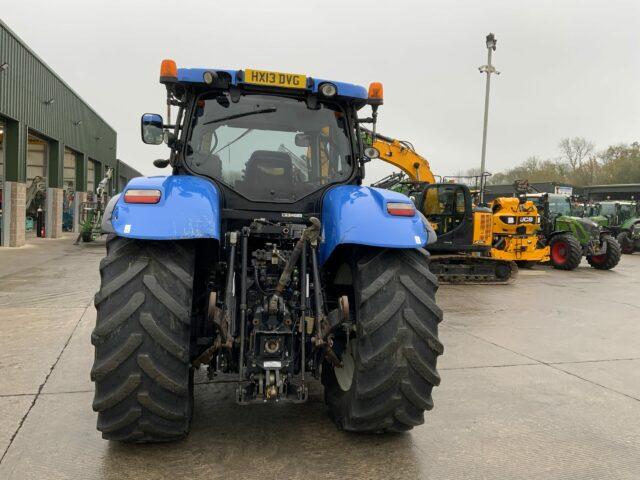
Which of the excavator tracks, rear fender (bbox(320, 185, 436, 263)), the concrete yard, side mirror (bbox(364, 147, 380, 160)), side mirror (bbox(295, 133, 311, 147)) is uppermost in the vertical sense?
side mirror (bbox(295, 133, 311, 147))

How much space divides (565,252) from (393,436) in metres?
13.3

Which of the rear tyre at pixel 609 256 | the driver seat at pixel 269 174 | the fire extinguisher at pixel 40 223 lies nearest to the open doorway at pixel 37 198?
the fire extinguisher at pixel 40 223

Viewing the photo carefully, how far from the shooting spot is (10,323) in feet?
20.3

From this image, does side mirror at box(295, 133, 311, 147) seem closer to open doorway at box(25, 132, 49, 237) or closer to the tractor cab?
the tractor cab

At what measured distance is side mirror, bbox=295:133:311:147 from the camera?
12.9 feet

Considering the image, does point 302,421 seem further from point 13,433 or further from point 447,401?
point 13,433

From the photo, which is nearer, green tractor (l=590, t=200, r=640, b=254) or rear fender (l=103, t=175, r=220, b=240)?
rear fender (l=103, t=175, r=220, b=240)

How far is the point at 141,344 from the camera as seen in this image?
2770 mm

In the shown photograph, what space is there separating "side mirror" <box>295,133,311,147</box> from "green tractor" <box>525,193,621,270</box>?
12.9m

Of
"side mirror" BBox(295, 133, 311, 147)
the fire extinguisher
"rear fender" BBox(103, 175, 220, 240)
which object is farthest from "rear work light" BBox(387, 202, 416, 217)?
the fire extinguisher

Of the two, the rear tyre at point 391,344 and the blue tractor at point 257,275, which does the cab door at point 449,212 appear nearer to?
the blue tractor at point 257,275

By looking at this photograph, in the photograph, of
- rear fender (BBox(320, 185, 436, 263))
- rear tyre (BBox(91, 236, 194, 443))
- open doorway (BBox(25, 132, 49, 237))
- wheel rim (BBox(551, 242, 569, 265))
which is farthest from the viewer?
open doorway (BBox(25, 132, 49, 237))

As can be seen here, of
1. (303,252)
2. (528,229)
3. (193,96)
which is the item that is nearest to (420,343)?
(303,252)

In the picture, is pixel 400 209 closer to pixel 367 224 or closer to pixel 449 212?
pixel 367 224
